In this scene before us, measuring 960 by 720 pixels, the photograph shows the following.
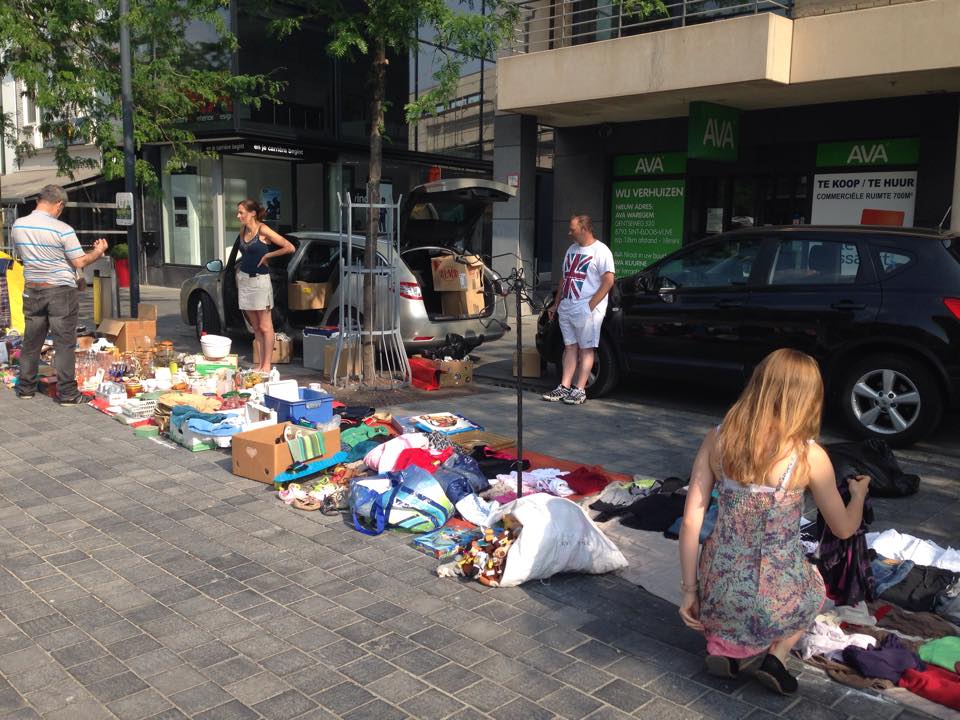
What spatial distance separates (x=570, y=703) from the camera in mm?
3301

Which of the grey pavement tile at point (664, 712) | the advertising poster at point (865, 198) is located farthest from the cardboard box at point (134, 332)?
the advertising poster at point (865, 198)

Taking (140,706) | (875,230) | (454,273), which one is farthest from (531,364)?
(140,706)

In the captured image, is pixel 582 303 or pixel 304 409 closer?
pixel 304 409

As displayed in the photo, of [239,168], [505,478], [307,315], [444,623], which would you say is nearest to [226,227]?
[239,168]

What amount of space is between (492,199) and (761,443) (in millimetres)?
7346

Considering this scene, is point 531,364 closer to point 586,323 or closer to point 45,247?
point 586,323

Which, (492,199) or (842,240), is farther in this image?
(492,199)

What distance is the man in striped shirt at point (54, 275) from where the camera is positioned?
8094mm

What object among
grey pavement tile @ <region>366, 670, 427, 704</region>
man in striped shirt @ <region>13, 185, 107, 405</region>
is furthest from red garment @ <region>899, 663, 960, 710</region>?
man in striped shirt @ <region>13, 185, 107, 405</region>

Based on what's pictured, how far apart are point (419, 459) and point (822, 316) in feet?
12.6

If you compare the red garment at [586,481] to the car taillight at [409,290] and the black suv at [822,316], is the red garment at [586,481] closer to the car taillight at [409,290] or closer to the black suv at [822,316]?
the black suv at [822,316]

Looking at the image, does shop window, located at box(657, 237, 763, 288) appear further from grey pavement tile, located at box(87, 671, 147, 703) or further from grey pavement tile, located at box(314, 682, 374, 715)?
grey pavement tile, located at box(87, 671, 147, 703)

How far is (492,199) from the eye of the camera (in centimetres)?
1013

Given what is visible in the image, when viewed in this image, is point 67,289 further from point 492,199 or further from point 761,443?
point 761,443
